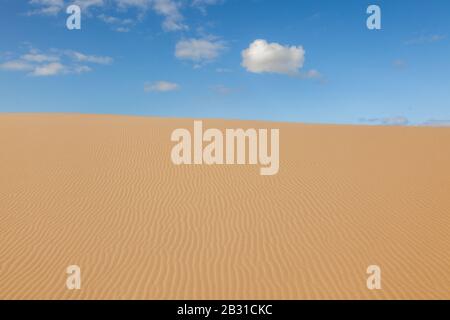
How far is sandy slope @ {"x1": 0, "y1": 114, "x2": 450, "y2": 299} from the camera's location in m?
8.67

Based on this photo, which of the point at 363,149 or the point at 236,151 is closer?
the point at 236,151

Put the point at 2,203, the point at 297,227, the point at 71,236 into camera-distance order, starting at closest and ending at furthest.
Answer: the point at 71,236, the point at 297,227, the point at 2,203

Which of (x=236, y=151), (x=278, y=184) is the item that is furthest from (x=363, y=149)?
(x=278, y=184)

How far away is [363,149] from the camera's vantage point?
23734 mm

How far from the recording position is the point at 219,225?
1198 cm

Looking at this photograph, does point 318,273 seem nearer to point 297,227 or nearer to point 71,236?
point 297,227

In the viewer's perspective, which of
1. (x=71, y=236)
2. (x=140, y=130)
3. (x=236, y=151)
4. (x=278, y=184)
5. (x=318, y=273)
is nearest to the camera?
(x=318, y=273)

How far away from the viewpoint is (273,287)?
27.8 feet

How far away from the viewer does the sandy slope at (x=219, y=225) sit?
8672 millimetres

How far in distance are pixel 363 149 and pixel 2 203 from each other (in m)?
17.9

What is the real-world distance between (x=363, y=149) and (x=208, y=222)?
14.3m
